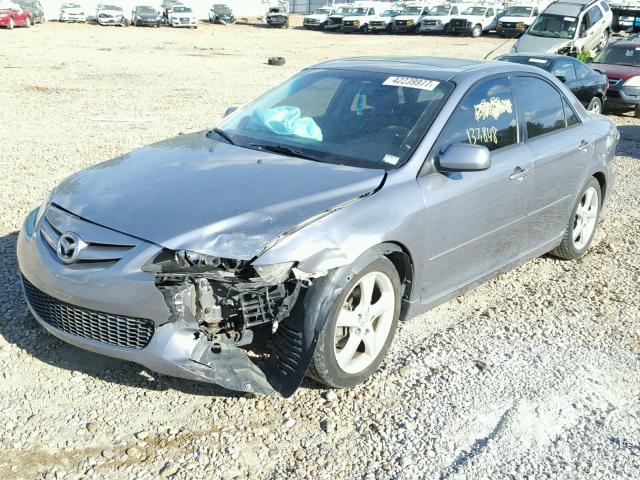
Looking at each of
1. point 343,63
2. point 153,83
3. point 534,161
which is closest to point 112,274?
point 343,63

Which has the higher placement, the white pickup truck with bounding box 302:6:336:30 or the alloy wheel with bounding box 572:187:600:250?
the alloy wheel with bounding box 572:187:600:250

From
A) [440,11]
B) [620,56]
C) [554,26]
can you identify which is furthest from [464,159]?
[440,11]

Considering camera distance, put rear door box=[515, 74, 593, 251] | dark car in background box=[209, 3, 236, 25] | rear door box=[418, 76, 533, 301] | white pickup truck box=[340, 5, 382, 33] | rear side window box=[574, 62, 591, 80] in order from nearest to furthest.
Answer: rear door box=[418, 76, 533, 301] < rear door box=[515, 74, 593, 251] < rear side window box=[574, 62, 591, 80] < white pickup truck box=[340, 5, 382, 33] < dark car in background box=[209, 3, 236, 25]

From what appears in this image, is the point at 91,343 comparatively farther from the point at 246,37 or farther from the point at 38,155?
the point at 246,37

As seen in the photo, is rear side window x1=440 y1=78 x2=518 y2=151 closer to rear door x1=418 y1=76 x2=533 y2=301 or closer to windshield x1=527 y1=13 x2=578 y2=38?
rear door x1=418 y1=76 x2=533 y2=301

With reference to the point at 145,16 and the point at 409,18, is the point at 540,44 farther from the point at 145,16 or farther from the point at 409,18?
the point at 145,16

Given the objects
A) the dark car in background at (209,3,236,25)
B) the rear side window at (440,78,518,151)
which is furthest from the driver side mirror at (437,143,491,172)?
the dark car in background at (209,3,236,25)

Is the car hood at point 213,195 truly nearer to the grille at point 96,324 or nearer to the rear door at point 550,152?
the grille at point 96,324

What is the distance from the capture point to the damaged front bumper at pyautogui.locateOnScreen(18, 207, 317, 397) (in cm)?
321

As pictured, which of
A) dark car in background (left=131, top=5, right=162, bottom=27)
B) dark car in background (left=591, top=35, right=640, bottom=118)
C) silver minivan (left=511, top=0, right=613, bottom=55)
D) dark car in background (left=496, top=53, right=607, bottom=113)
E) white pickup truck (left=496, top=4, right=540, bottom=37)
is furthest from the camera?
dark car in background (left=131, top=5, right=162, bottom=27)

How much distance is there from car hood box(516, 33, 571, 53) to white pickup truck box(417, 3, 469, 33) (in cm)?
2165

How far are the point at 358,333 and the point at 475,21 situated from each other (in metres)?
38.7

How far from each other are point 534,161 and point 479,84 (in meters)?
0.70

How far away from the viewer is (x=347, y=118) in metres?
4.39
